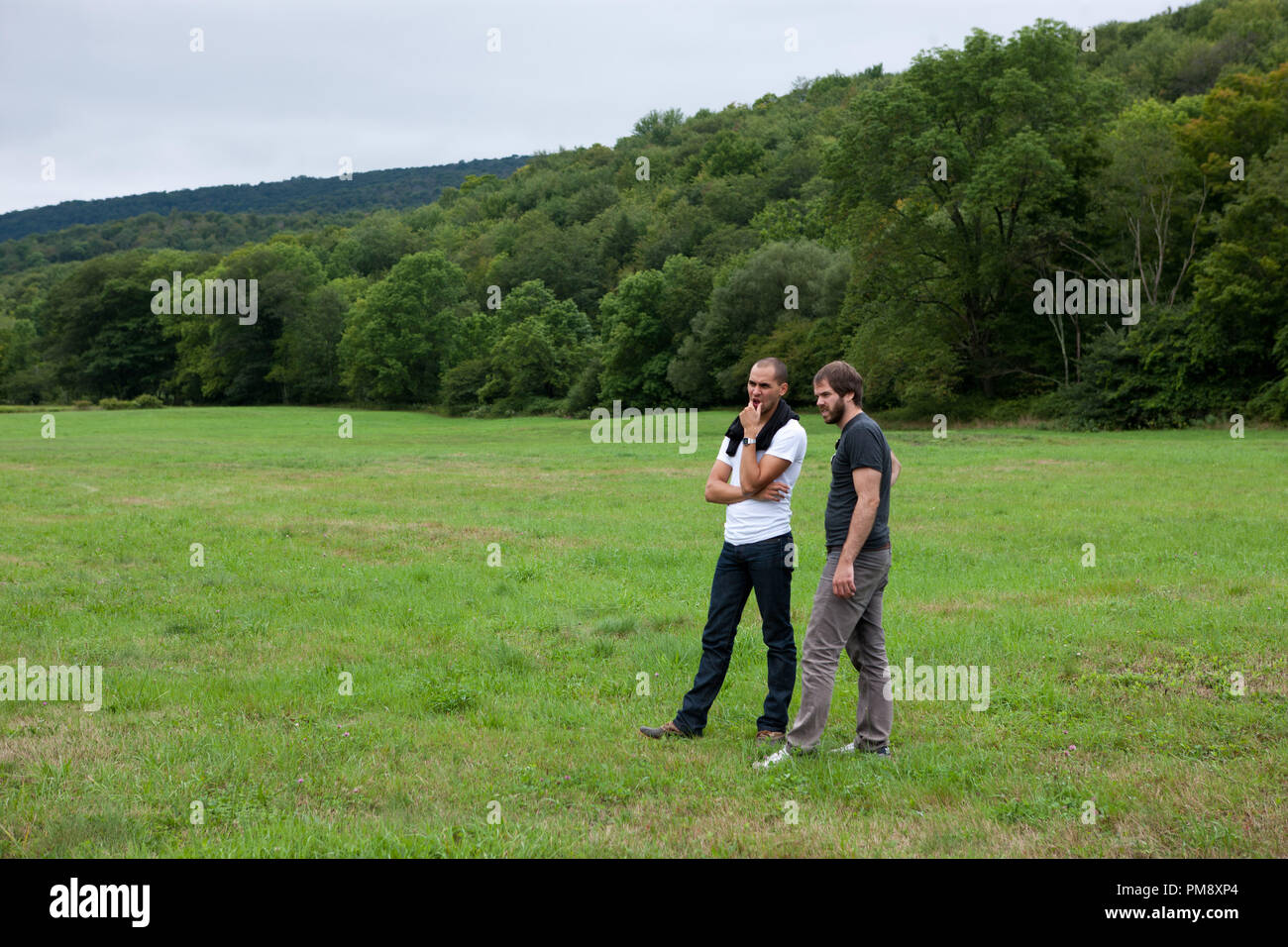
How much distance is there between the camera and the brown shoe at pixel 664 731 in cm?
678

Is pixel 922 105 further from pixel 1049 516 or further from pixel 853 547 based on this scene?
pixel 853 547

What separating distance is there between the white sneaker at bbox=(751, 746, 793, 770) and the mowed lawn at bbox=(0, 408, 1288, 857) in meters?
0.12

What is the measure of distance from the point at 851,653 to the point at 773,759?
3.10 feet

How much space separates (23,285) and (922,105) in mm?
133335

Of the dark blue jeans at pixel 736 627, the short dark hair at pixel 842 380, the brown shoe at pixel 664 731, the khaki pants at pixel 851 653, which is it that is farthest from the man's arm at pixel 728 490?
the brown shoe at pixel 664 731

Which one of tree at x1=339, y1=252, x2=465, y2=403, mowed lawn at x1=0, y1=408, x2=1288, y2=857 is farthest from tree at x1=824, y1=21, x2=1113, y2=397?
tree at x1=339, y1=252, x2=465, y2=403

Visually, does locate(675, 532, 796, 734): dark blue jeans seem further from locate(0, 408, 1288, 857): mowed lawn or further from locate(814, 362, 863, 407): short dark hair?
locate(814, 362, 863, 407): short dark hair

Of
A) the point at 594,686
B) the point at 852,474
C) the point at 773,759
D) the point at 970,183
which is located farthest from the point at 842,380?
the point at 970,183

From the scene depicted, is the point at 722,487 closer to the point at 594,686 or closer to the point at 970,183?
the point at 594,686

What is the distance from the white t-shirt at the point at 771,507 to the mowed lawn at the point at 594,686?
4.75ft

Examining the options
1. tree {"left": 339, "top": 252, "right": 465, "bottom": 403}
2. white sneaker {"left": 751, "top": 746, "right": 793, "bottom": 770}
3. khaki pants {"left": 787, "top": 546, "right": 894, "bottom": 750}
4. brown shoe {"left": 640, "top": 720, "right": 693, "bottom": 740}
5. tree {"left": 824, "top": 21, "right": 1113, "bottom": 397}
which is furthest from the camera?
tree {"left": 339, "top": 252, "right": 465, "bottom": 403}

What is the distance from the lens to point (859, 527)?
20.2ft

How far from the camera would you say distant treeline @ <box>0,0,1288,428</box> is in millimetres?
42531
